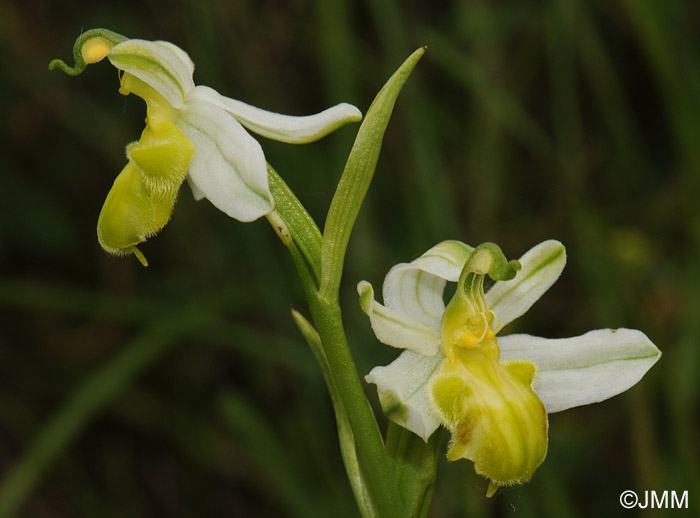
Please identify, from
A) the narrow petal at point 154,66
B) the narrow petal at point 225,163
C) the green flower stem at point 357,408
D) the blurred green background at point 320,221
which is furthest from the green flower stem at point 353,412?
the blurred green background at point 320,221

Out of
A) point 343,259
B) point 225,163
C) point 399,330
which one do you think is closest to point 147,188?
point 225,163

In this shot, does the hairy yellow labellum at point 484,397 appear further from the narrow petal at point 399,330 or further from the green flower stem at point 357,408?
the green flower stem at point 357,408

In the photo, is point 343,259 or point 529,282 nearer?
point 343,259

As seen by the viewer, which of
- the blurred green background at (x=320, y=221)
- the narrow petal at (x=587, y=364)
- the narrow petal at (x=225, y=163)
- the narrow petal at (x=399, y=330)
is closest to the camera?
the narrow petal at (x=225, y=163)

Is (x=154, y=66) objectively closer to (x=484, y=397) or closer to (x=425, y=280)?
(x=425, y=280)

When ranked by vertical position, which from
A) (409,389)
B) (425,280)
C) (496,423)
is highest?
(425,280)

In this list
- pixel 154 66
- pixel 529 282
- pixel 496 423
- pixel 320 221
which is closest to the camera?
pixel 496 423

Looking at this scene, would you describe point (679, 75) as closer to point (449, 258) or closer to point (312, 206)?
point (312, 206)

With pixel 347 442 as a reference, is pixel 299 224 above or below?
above
